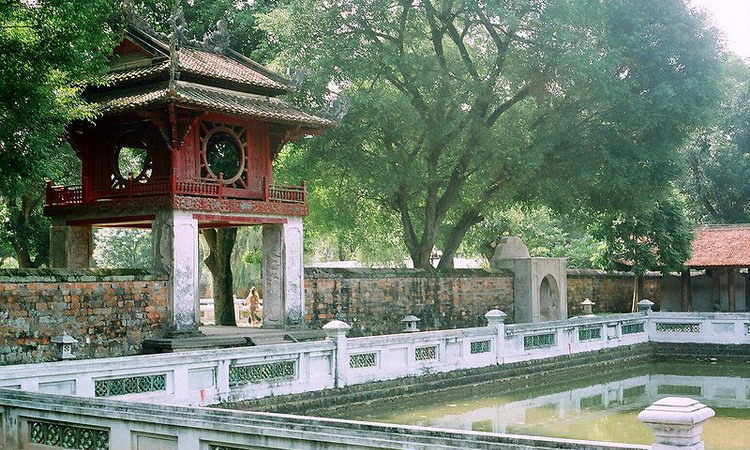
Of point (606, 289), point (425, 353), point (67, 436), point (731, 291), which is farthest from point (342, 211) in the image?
point (67, 436)

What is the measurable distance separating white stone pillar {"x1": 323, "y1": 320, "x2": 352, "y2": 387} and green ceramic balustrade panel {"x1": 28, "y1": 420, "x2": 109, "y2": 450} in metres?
7.18

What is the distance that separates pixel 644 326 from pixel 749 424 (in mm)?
10015

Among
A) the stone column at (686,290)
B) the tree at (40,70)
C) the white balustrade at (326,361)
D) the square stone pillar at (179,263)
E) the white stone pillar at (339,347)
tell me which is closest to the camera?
the white balustrade at (326,361)

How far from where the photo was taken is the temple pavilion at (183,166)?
1820cm

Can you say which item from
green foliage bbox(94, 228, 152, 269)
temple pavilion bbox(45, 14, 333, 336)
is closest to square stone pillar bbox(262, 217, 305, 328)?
temple pavilion bbox(45, 14, 333, 336)

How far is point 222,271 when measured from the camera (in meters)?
25.5

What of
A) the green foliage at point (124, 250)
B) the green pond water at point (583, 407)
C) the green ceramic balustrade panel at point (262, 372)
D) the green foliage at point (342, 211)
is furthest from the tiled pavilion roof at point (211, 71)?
the green foliage at point (124, 250)

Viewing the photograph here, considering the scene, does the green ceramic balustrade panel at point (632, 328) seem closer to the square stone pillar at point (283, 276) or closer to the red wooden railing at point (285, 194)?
the square stone pillar at point (283, 276)

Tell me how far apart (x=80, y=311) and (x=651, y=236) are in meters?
20.7

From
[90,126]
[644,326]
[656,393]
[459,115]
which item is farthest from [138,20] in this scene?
[644,326]

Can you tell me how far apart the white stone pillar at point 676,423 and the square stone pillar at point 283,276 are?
15.1 m

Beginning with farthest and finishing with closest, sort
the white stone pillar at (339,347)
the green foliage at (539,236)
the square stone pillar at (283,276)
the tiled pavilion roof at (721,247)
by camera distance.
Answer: the green foliage at (539,236) → the tiled pavilion roof at (721,247) → the square stone pillar at (283,276) → the white stone pillar at (339,347)

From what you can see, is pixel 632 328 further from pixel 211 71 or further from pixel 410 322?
pixel 211 71

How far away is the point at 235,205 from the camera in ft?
63.5
